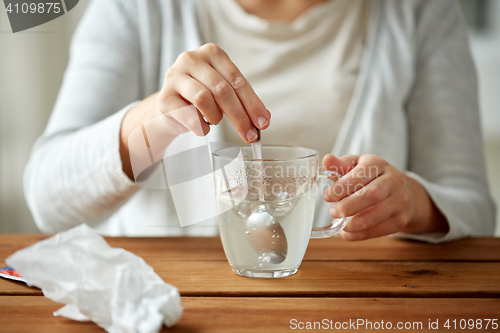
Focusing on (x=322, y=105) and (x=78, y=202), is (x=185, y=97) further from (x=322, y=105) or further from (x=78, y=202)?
(x=322, y=105)

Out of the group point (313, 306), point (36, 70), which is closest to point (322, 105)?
point (313, 306)

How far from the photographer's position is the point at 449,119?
0.74m

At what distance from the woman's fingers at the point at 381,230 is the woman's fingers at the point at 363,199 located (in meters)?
0.03

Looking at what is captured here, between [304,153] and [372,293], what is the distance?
139mm

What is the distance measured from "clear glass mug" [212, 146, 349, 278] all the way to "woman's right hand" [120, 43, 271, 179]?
35 millimetres

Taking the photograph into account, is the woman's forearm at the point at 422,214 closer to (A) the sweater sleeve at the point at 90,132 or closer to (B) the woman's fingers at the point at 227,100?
(B) the woman's fingers at the point at 227,100

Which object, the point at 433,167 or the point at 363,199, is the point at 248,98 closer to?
the point at 363,199

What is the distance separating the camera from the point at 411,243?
1.73 ft

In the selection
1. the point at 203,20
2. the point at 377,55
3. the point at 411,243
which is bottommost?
the point at 411,243

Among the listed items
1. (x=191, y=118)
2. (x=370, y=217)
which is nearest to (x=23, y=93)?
(x=191, y=118)

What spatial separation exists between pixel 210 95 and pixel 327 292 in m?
0.20

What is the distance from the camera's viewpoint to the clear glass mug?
1.21ft

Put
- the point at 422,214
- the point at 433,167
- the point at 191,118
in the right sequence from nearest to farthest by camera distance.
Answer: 1. the point at 191,118
2. the point at 422,214
3. the point at 433,167

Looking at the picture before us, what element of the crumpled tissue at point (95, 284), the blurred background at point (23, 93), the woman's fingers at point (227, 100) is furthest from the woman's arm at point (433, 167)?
the blurred background at point (23, 93)
